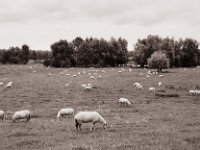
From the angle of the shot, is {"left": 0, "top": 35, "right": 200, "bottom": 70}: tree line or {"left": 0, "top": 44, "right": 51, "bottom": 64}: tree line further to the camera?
{"left": 0, "top": 44, "right": 51, "bottom": 64}: tree line

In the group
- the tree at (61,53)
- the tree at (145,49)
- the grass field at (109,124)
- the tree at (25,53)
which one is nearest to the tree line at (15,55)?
the tree at (25,53)

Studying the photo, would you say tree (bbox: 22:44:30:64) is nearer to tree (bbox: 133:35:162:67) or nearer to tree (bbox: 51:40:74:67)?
tree (bbox: 51:40:74:67)

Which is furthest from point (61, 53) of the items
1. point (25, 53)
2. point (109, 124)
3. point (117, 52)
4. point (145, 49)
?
point (109, 124)

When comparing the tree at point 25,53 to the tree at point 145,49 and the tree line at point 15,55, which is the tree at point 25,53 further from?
the tree at point 145,49

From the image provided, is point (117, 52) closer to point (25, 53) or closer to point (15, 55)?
point (15, 55)

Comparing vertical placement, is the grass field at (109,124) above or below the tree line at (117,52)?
below

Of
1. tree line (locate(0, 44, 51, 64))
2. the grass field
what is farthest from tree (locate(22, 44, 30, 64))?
the grass field

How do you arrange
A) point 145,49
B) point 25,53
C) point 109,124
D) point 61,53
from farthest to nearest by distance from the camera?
point 25,53
point 61,53
point 145,49
point 109,124

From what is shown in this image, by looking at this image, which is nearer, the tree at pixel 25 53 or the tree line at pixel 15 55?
the tree line at pixel 15 55

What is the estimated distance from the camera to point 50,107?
1337 inches

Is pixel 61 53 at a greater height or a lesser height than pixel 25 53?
lesser

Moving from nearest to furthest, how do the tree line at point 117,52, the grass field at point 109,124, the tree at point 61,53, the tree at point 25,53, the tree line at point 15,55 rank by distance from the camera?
the grass field at point 109,124, the tree line at point 117,52, the tree at point 61,53, the tree line at point 15,55, the tree at point 25,53

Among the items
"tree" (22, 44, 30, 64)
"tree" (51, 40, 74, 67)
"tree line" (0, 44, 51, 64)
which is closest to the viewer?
"tree" (51, 40, 74, 67)

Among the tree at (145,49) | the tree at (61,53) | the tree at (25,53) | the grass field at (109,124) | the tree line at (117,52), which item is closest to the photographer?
the grass field at (109,124)
